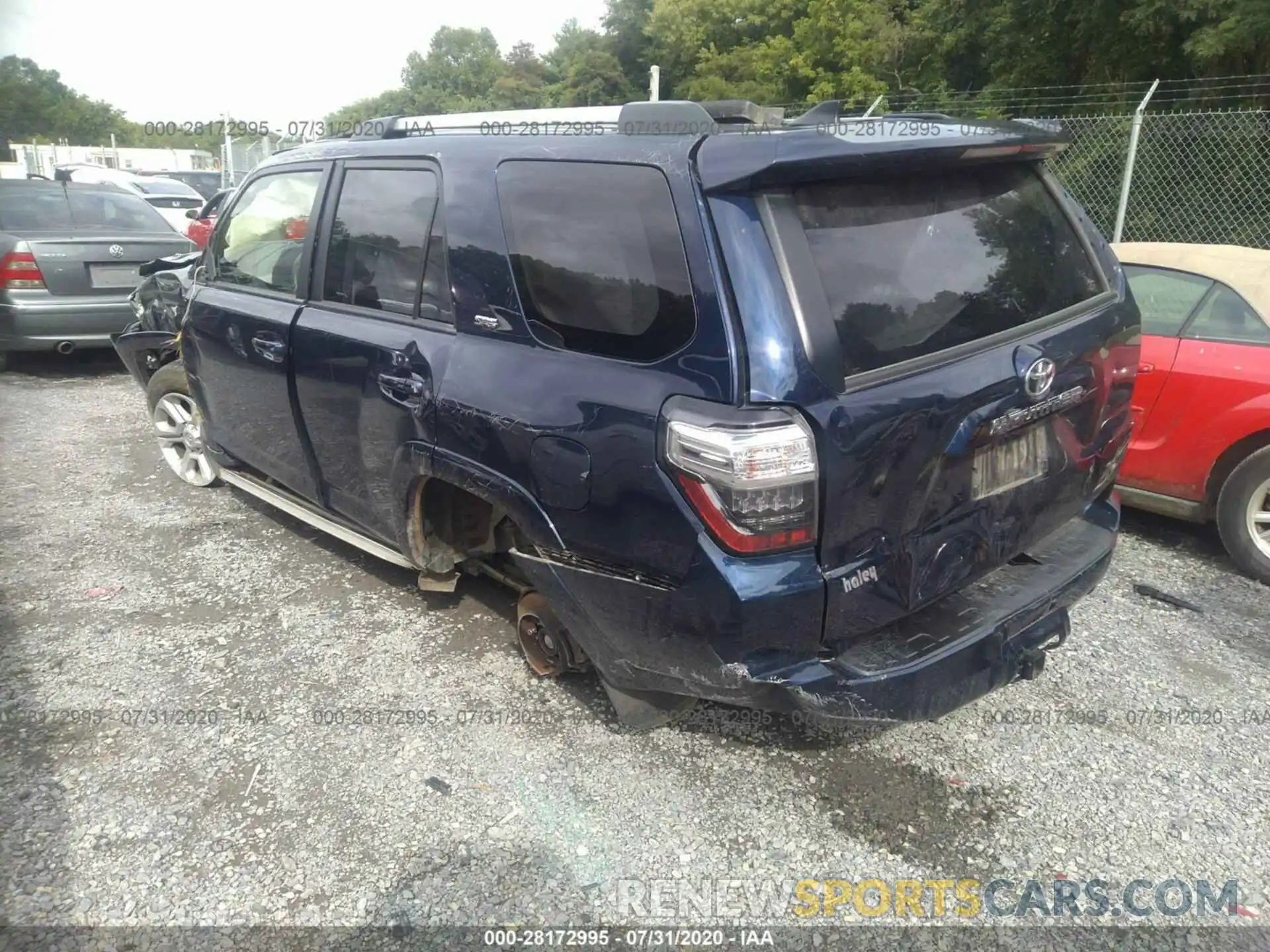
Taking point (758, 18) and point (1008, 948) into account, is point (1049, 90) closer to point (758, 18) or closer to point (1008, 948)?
point (1008, 948)

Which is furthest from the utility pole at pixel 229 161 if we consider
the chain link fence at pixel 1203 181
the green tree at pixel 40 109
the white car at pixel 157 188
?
the chain link fence at pixel 1203 181

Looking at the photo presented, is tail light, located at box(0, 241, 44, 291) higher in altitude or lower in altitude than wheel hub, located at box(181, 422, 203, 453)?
higher

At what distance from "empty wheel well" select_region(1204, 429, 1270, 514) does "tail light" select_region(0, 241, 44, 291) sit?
8.63 m

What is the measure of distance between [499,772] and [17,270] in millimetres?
7117

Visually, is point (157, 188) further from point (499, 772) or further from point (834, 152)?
point (834, 152)

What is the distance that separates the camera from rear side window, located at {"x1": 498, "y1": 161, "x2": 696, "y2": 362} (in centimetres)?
232

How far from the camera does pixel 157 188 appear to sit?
20547mm

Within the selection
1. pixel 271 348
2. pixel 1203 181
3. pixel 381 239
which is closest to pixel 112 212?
pixel 271 348

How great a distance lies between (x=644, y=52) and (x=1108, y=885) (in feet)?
151

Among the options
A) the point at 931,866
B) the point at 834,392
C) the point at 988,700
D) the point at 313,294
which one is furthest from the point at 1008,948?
the point at 313,294

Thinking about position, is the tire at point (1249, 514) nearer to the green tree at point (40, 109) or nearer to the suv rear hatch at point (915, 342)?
the suv rear hatch at point (915, 342)

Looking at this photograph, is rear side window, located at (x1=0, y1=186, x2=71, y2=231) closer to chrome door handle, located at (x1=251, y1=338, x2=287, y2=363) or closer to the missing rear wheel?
chrome door handle, located at (x1=251, y1=338, x2=287, y2=363)

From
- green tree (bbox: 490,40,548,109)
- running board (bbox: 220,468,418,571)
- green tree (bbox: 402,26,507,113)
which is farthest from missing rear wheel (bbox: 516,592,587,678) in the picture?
green tree (bbox: 402,26,507,113)

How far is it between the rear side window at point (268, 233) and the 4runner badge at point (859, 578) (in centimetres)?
268
